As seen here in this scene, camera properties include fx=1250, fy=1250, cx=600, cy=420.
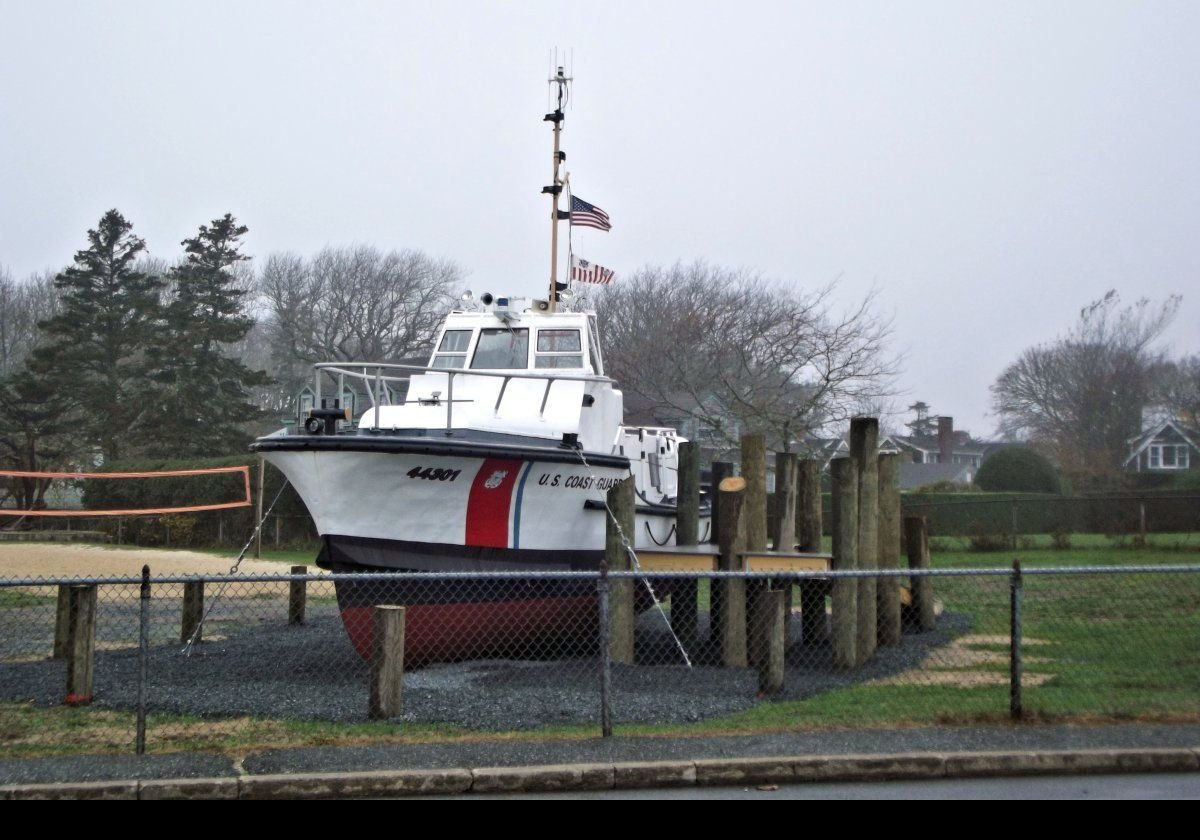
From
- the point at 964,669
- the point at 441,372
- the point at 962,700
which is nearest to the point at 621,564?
the point at 441,372

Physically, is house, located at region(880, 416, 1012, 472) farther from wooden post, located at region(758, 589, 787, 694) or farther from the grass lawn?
wooden post, located at region(758, 589, 787, 694)

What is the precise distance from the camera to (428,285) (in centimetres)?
5425

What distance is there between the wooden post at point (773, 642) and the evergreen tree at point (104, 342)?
3180 centimetres

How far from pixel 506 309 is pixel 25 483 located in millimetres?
22975

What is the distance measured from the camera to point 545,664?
38.8 ft

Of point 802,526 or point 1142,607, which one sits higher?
point 802,526

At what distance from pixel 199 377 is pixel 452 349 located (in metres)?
25.9

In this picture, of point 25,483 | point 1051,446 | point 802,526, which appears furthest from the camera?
point 1051,446

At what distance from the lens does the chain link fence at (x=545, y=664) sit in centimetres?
855

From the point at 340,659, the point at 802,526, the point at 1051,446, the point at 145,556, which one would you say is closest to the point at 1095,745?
the point at 802,526

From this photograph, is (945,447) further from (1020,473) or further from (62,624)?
(62,624)

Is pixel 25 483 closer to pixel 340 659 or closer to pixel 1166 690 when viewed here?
pixel 340 659

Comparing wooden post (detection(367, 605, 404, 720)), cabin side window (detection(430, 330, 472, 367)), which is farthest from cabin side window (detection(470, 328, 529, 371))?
wooden post (detection(367, 605, 404, 720))

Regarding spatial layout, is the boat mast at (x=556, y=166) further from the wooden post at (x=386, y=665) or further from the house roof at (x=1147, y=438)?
the house roof at (x=1147, y=438)
